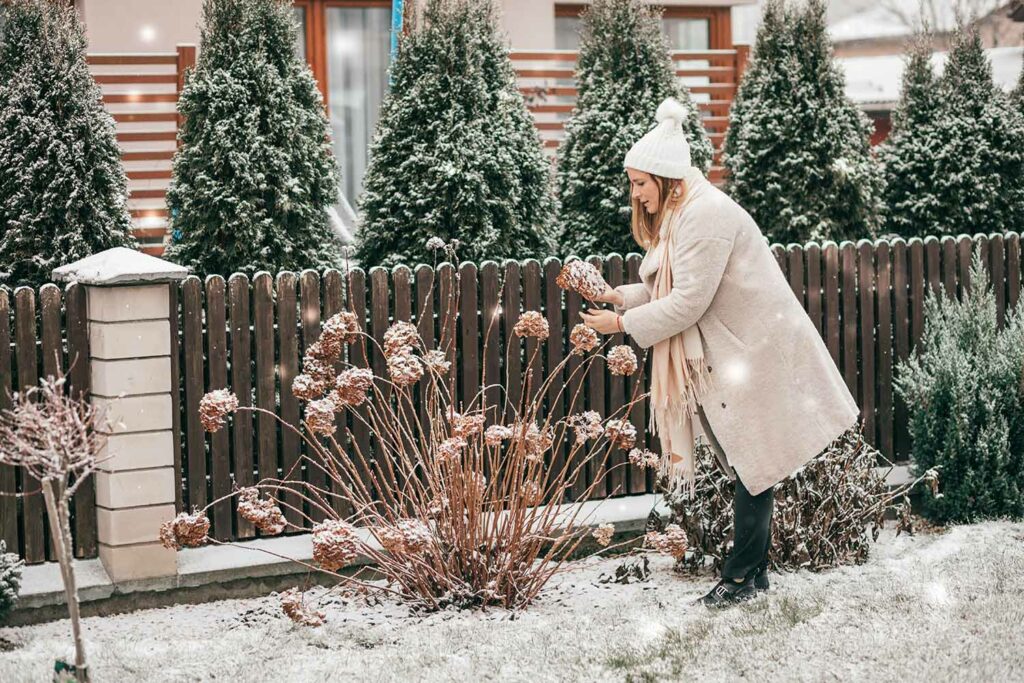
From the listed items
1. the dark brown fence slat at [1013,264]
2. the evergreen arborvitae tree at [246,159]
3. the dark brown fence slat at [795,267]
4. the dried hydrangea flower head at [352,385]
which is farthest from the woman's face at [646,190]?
the dark brown fence slat at [1013,264]

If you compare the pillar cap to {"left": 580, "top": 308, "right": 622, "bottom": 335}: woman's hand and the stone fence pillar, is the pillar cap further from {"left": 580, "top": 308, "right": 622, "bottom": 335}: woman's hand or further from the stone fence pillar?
{"left": 580, "top": 308, "right": 622, "bottom": 335}: woman's hand

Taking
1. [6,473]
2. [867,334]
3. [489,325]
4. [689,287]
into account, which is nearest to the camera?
[689,287]

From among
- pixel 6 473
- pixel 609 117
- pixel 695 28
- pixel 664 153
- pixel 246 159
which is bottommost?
pixel 6 473

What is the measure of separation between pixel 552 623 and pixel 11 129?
→ 3766 mm

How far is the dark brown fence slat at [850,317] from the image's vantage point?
6.87m

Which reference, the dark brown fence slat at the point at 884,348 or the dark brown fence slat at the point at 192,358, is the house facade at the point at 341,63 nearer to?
the dark brown fence slat at the point at 192,358

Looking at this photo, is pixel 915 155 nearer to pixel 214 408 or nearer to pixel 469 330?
pixel 469 330

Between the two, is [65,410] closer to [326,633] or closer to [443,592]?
[326,633]

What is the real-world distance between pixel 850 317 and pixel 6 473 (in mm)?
4289

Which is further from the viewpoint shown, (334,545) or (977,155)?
(977,155)

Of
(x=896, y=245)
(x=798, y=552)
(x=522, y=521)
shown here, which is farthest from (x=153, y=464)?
(x=896, y=245)

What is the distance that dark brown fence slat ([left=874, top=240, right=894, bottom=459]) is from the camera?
6949 millimetres

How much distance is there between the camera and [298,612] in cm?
479

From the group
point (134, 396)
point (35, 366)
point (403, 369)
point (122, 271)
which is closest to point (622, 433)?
point (403, 369)
